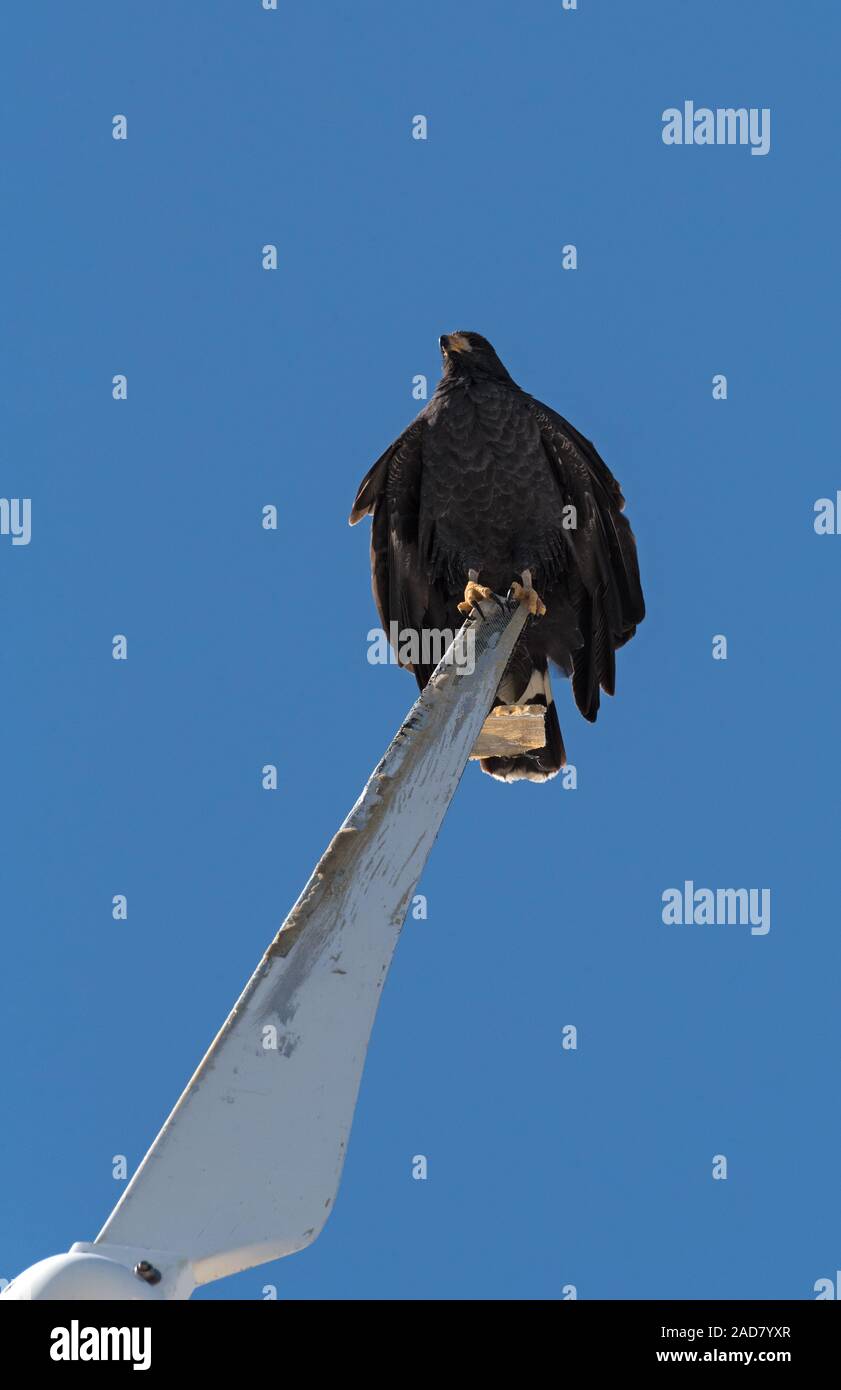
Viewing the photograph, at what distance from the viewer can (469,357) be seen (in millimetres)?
9484

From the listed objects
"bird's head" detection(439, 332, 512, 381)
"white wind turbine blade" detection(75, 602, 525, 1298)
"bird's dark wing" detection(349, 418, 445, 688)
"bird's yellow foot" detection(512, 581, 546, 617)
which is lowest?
"white wind turbine blade" detection(75, 602, 525, 1298)

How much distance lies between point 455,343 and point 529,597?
2337 mm

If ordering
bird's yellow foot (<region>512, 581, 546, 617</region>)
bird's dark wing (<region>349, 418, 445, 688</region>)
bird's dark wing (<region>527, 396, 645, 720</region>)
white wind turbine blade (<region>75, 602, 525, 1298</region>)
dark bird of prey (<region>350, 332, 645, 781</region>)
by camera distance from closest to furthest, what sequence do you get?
white wind turbine blade (<region>75, 602, 525, 1298</region>), bird's yellow foot (<region>512, 581, 546, 617</region>), dark bird of prey (<region>350, 332, 645, 781</region>), bird's dark wing (<region>527, 396, 645, 720</region>), bird's dark wing (<region>349, 418, 445, 688</region>)

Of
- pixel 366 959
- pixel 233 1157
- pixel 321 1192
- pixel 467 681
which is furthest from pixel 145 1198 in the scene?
pixel 467 681

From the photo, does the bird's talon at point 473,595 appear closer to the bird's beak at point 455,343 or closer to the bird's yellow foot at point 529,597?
the bird's yellow foot at point 529,597

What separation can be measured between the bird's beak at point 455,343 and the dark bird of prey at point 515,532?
0.27 ft

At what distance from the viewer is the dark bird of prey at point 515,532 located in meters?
8.91

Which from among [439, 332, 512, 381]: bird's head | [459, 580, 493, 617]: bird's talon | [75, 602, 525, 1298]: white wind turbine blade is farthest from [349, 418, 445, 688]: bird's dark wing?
[75, 602, 525, 1298]: white wind turbine blade

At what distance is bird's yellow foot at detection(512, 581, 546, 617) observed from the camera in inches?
319

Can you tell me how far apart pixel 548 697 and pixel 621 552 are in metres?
1.01

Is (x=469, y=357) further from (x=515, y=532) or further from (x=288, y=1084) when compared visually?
(x=288, y=1084)

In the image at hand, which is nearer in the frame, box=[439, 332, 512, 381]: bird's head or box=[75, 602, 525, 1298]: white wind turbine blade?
box=[75, 602, 525, 1298]: white wind turbine blade

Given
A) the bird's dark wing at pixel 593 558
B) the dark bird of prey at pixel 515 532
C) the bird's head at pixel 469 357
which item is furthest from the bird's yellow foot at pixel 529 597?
the bird's head at pixel 469 357

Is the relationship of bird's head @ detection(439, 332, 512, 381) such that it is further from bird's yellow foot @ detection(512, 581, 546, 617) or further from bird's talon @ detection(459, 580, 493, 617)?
bird's yellow foot @ detection(512, 581, 546, 617)
